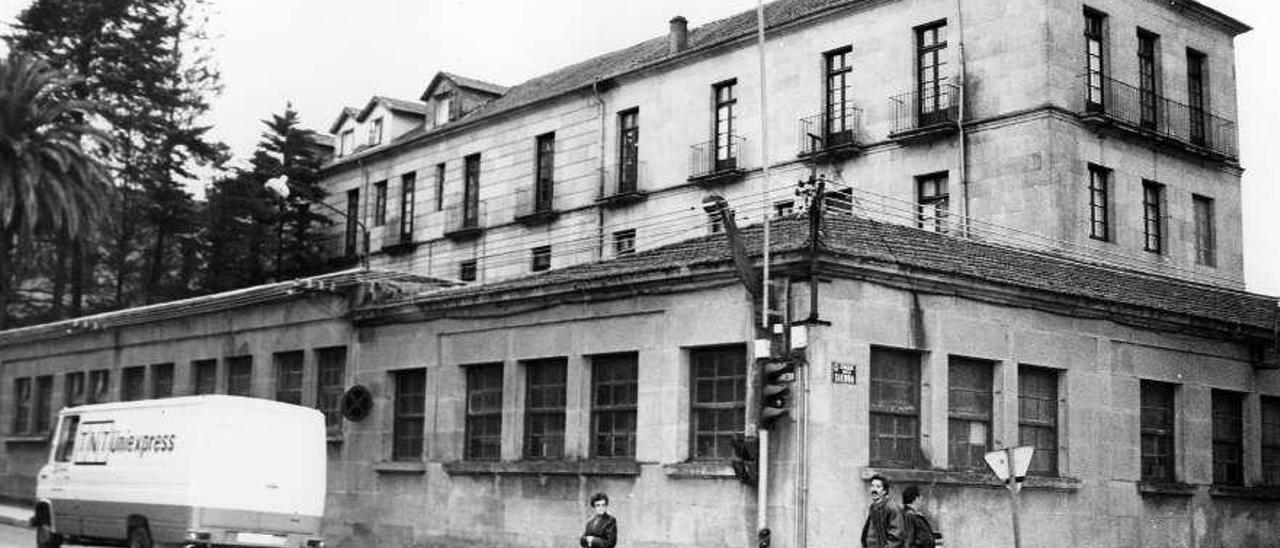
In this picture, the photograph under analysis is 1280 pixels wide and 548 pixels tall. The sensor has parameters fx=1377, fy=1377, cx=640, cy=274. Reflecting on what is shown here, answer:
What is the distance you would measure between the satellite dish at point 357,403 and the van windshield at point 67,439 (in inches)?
216

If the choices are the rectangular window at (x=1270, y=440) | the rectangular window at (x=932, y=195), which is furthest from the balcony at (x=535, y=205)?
the rectangular window at (x=1270, y=440)

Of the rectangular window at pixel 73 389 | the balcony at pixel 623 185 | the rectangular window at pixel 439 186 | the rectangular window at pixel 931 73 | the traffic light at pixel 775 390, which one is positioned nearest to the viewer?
the traffic light at pixel 775 390

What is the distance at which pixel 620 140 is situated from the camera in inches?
1748

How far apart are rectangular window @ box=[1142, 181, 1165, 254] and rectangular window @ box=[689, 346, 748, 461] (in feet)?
63.6

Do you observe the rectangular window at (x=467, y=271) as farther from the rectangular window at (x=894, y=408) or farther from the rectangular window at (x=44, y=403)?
the rectangular window at (x=894, y=408)

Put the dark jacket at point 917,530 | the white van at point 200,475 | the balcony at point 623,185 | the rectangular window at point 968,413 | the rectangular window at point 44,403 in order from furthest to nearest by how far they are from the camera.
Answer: the balcony at point 623,185 → the rectangular window at point 44,403 → the rectangular window at point 968,413 → the white van at point 200,475 → the dark jacket at point 917,530

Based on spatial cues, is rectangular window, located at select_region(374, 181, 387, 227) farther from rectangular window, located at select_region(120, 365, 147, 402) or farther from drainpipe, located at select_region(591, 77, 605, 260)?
rectangular window, located at select_region(120, 365, 147, 402)

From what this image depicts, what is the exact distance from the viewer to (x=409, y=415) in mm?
27266

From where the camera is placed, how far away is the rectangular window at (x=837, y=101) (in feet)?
122

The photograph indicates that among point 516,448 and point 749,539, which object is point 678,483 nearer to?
point 749,539

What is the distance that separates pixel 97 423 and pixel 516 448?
7.08 m

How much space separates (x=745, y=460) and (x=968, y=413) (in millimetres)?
4378

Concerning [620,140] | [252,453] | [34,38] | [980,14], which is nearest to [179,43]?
[34,38]

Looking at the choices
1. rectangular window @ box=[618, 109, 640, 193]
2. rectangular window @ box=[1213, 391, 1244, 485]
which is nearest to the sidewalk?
rectangular window @ box=[618, 109, 640, 193]
